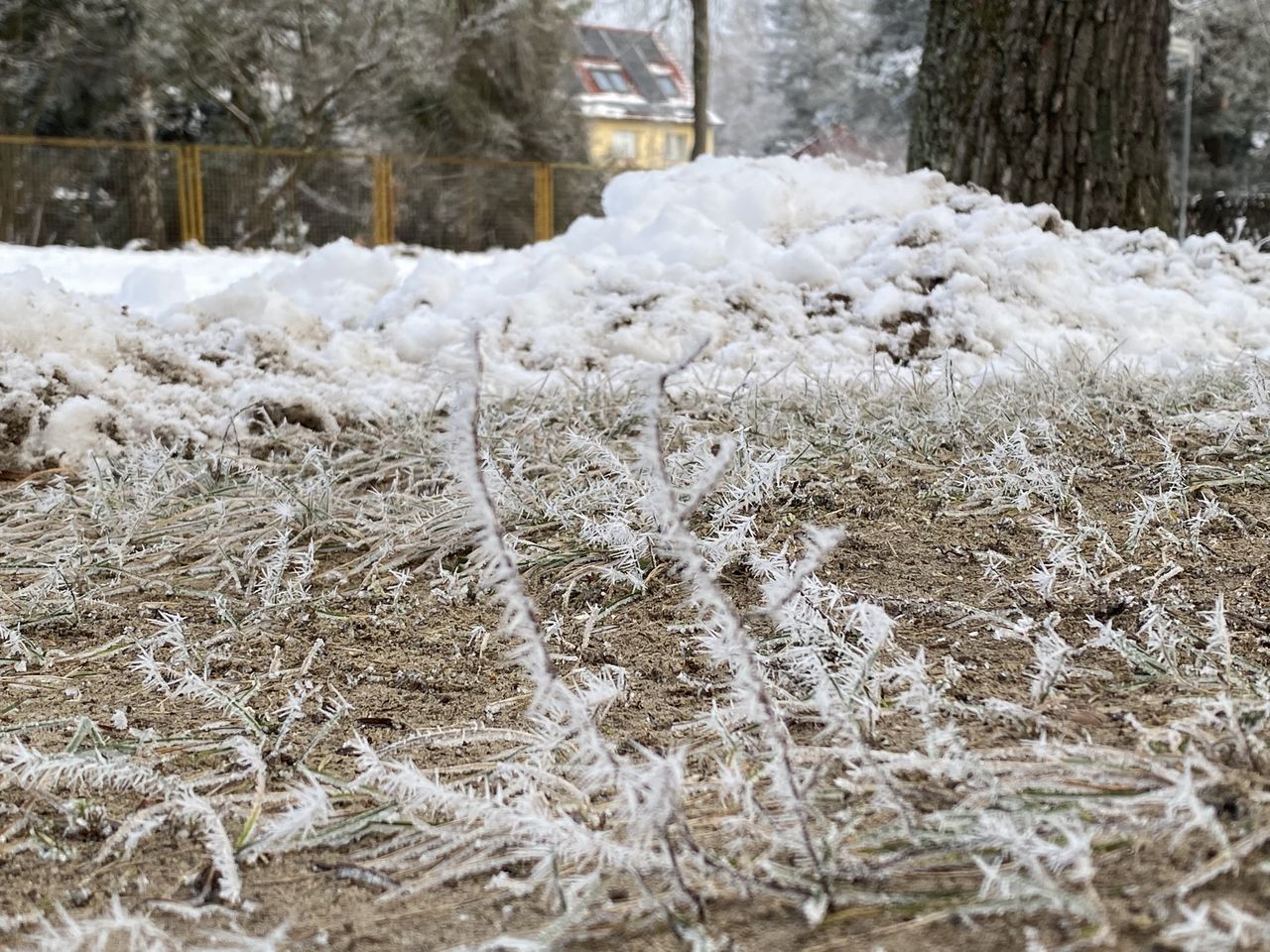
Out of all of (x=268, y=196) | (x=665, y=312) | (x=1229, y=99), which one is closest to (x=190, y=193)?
(x=268, y=196)

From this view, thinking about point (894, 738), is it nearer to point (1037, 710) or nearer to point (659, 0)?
point (1037, 710)

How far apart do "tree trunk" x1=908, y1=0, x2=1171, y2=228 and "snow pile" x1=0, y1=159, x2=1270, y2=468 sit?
407 millimetres

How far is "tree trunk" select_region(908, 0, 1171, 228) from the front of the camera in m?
4.29

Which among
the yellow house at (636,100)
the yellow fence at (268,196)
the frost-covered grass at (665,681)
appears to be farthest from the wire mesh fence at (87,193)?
the yellow house at (636,100)

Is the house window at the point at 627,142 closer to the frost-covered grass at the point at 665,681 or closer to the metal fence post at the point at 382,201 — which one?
the metal fence post at the point at 382,201

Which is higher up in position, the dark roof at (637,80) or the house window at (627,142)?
the dark roof at (637,80)

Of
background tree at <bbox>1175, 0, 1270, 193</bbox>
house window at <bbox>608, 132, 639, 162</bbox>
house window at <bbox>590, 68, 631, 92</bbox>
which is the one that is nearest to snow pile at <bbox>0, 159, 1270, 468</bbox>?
background tree at <bbox>1175, 0, 1270, 193</bbox>

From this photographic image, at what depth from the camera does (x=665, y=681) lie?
145 centimetres

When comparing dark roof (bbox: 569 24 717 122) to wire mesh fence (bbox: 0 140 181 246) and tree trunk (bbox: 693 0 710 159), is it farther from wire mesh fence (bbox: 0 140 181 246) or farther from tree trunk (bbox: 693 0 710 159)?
wire mesh fence (bbox: 0 140 181 246)

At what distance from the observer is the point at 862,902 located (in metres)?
0.83

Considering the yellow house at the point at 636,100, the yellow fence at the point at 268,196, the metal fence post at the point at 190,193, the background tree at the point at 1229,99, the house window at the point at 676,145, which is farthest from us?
the house window at the point at 676,145

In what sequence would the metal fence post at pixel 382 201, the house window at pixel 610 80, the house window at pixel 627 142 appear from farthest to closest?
the house window at pixel 610 80 < the house window at pixel 627 142 < the metal fence post at pixel 382 201

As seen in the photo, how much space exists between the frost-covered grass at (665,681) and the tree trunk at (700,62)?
1661 cm

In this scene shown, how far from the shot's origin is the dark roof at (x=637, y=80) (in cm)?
3662
